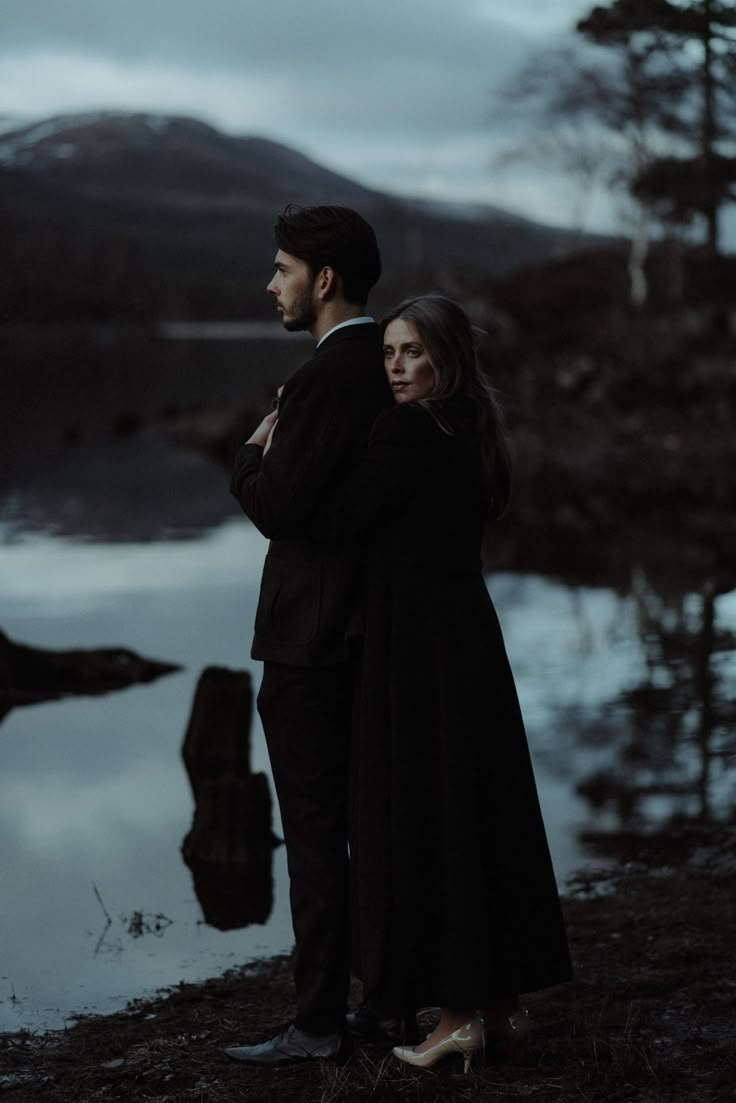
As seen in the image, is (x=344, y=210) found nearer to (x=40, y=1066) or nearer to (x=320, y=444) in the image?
(x=320, y=444)

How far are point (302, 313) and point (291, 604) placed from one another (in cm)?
82

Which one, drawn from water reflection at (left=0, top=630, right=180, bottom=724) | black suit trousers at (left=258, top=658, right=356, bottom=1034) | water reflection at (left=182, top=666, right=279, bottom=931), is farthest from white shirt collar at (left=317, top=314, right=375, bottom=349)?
water reflection at (left=0, top=630, right=180, bottom=724)

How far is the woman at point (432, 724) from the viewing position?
13.3 ft

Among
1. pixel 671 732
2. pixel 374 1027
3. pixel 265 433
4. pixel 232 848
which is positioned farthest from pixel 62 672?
pixel 265 433

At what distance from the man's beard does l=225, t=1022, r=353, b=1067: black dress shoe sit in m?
2.06

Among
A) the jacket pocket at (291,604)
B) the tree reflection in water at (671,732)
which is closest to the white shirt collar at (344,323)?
the jacket pocket at (291,604)

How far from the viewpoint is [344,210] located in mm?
4113

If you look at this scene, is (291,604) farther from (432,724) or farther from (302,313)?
(302,313)

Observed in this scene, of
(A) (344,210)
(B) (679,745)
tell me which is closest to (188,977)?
(A) (344,210)

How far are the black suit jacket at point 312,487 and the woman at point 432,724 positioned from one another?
2.5 inches

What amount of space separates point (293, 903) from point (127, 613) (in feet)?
36.8

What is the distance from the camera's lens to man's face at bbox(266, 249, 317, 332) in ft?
13.5

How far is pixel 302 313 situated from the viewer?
418cm

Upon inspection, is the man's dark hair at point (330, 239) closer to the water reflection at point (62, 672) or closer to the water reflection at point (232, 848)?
the water reflection at point (232, 848)
